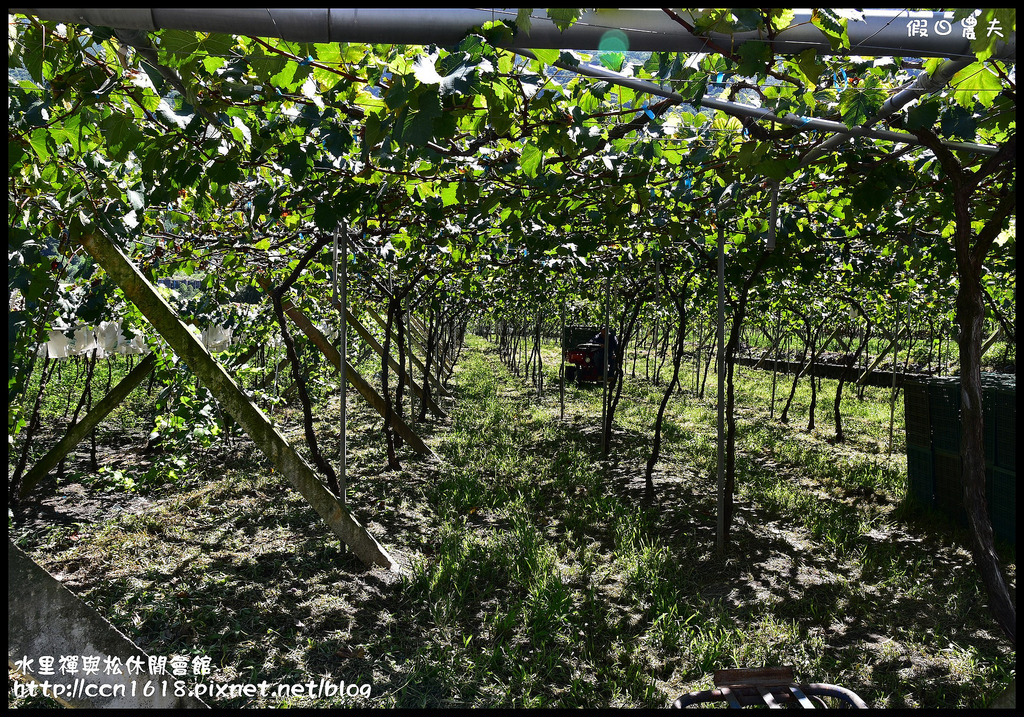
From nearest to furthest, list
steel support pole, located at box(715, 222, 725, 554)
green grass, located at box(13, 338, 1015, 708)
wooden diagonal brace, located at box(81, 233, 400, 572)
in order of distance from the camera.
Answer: wooden diagonal brace, located at box(81, 233, 400, 572) → green grass, located at box(13, 338, 1015, 708) → steel support pole, located at box(715, 222, 725, 554)

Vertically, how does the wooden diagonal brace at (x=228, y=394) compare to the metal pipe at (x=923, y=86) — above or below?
below

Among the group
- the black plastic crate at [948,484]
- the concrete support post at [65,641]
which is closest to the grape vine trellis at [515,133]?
the concrete support post at [65,641]

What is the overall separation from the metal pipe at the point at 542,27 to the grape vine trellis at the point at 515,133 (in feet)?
0.08

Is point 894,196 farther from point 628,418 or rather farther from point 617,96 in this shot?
point 628,418

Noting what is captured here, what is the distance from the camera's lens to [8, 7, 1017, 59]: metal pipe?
3.88 ft

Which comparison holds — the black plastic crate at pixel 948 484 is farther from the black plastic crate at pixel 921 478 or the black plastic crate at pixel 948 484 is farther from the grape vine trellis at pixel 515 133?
the grape vine trellis at pixel 515 133

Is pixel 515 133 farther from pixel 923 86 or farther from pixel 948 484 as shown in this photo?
pixel 948 484

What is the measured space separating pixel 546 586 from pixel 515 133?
2.76 metres

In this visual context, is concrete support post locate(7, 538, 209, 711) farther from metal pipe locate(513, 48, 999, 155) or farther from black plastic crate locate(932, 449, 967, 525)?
black plastic crate locate(932, 449, 967, 525)

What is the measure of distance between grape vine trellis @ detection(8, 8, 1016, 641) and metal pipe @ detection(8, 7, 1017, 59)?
23 millimetres

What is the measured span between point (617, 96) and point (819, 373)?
62.7ft

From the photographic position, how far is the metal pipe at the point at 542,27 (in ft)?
3.88

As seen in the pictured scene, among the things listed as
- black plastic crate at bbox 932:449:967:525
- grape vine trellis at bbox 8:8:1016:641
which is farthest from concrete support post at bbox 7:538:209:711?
black plastic crate at bbox 932:449:967:525

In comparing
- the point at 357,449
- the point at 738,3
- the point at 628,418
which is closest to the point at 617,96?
the point at 738,3
